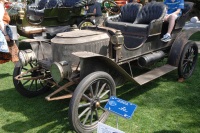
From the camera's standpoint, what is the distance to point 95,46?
3318 mm

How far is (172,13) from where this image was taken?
15.0 feet

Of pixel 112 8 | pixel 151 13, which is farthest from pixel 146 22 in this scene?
pixel 112 8

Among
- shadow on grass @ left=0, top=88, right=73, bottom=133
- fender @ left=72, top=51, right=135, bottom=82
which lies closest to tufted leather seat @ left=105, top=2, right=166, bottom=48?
fender @ left=72, top=51, right=135, bottom=82

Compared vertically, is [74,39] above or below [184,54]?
above

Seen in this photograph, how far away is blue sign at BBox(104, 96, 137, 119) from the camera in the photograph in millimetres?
2217

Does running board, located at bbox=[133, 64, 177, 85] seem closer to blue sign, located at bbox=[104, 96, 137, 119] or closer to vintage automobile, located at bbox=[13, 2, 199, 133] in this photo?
vintage automobile, located at bbox=[13, 2, 199, 133]

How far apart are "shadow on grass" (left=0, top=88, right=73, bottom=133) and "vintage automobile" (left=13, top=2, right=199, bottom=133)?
0.64 ft

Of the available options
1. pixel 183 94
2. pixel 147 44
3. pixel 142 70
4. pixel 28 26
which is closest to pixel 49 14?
pixel 28 26

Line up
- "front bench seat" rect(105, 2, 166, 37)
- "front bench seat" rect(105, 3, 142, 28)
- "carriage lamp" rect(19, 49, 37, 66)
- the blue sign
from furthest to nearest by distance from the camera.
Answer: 1. "front bench seat" rect(105, 3, 142, 28)
2. "front bench seat" rect(105, 2, 166, 37)
3. "carriage lamp" rect(19, 49, 37, 66)
4. the blue sign

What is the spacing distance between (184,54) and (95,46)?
2036mm

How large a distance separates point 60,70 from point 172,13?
2.84 m

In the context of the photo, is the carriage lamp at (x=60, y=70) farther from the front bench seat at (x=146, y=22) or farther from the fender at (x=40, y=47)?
the front bench seat at (x=146, y=22)

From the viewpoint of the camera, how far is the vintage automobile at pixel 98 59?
9.50 feet

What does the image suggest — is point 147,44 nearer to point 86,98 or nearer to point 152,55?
point 152,55
